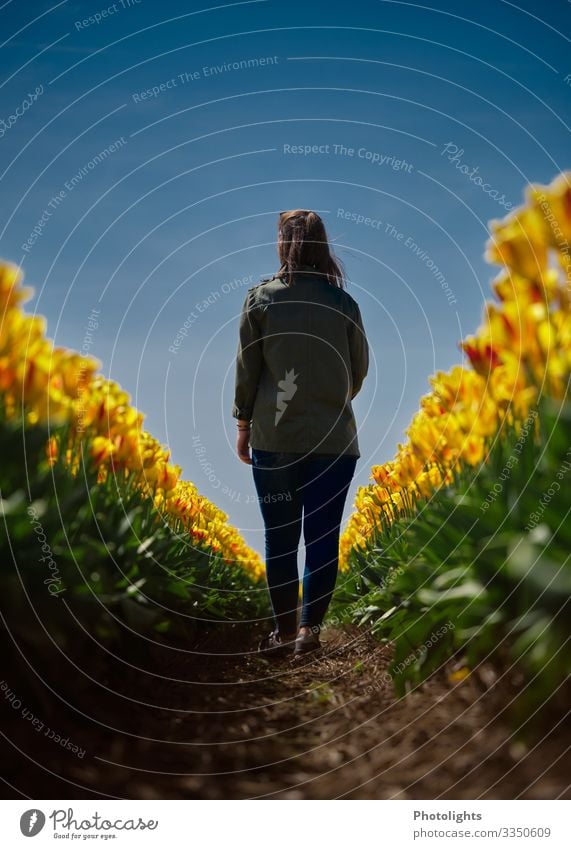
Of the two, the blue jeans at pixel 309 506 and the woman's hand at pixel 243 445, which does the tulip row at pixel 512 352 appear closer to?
the blue jeans at pixel 309 506

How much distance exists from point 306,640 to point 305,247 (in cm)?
228

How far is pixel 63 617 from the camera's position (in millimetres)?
2307

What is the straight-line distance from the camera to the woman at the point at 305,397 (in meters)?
4.14

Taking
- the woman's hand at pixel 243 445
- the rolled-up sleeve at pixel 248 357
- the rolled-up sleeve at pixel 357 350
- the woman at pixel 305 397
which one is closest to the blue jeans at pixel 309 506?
the woman at pixel 305 397

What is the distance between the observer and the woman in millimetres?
4141

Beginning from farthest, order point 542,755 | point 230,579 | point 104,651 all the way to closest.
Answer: point 230,579, point 104,651, point 542,755

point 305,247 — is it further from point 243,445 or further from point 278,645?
point 278,645

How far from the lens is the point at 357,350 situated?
4.35 metres

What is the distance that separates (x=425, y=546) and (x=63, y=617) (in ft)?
4.55

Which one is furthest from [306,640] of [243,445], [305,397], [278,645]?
[305,397]

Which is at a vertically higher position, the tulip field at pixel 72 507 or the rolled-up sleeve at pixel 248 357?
the rolled-up sleeve at pixel 248 357

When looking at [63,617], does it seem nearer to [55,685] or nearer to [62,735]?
[55,685]

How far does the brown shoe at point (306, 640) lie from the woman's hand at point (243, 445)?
1095 millimetres
